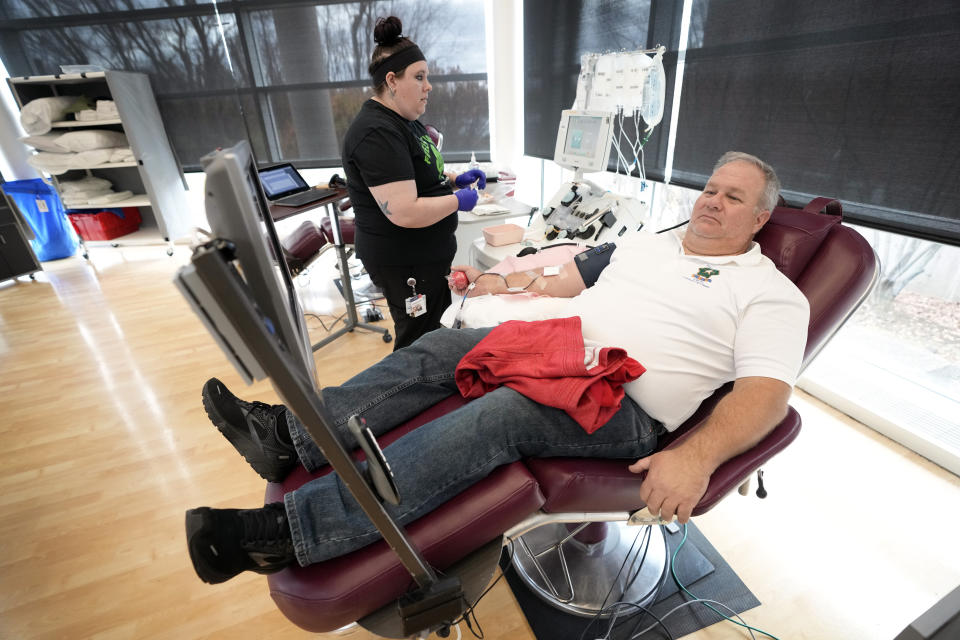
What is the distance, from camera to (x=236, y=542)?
770mm

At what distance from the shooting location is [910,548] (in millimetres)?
1417

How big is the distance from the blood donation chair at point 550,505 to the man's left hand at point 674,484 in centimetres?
4

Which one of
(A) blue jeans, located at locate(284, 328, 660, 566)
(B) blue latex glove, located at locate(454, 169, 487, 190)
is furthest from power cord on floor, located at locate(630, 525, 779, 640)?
(B) blue latex glove, located at locate(454, 169, 487, 190)

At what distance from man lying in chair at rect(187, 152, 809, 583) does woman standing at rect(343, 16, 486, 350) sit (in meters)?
0.54

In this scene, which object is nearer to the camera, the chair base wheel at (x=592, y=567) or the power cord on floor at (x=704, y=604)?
the power cord on floor at (x=704, y=604)

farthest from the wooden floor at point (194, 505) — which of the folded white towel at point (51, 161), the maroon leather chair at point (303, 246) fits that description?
the folded white towel at point (51, 161)

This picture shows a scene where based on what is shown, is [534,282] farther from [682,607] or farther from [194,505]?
[194,505]

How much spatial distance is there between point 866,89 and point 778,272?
988mm

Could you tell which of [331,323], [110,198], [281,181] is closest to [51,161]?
[110,198]

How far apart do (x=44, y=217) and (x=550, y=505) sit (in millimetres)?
5170

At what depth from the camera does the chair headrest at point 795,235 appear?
1.23m

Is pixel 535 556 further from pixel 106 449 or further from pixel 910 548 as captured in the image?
pixel 106 449

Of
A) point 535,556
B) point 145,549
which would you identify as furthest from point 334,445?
point 145,549

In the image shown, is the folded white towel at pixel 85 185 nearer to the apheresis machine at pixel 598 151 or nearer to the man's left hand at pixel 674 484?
the apheresis machine at pixel 598 151
